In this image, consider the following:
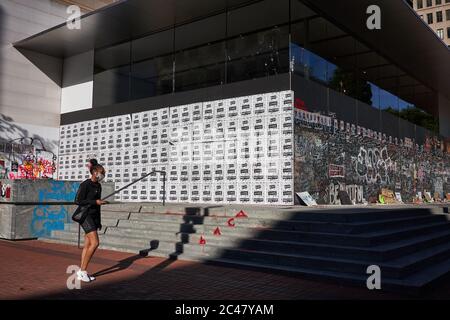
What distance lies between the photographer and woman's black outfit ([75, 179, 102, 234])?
266 inches

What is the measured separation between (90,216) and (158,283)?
4.86 feet

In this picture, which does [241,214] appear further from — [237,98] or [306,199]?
[237,98]

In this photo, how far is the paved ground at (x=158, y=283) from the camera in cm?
589

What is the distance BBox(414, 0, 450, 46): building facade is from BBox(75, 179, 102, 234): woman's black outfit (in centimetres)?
7795

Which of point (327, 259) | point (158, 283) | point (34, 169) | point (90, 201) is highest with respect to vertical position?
point (34, 169)

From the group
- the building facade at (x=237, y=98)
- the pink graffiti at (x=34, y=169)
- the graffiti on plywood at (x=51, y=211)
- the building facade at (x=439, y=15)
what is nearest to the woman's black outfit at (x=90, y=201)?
the graffiti on plywood at (x=51, y=211)

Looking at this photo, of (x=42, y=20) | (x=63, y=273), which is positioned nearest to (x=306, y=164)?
(x=63, y=273)

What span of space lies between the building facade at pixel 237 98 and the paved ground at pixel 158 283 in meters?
5.30

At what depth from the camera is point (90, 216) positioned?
22.3 feet

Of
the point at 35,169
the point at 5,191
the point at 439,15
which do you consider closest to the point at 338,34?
the point at 5,191

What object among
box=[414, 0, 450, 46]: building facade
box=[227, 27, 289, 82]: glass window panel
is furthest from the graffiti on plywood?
box=[414, 0, 450, 46]: building facade

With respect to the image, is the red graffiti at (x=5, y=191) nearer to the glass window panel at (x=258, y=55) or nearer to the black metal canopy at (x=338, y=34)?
the black metal canopy at (x=338, y=34)

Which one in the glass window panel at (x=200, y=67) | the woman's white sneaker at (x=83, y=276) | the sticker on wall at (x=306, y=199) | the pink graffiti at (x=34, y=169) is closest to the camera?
the woman's white sneaker at (x=83, y=276)
